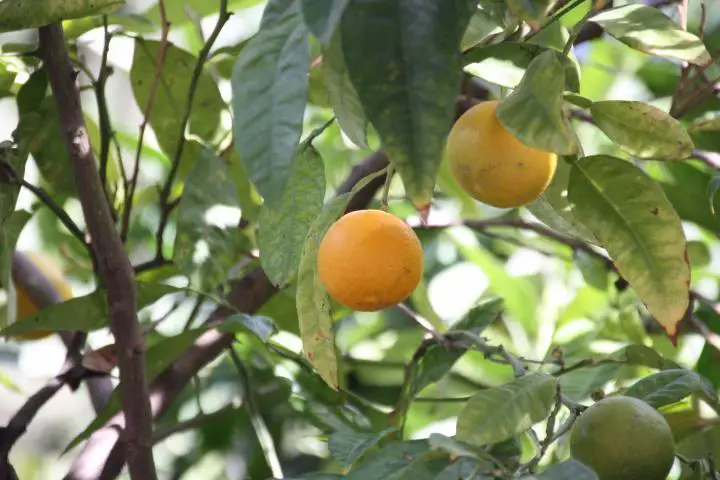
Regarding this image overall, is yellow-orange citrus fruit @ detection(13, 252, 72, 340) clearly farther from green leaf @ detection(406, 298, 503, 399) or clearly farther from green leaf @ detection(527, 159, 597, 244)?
green leaf @ detection(527, 159, 597, 244)

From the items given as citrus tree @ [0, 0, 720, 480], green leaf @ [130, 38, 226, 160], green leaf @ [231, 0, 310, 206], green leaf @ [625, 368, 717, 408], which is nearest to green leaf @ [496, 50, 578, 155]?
citrus tree @ [0, 0, 720, 480]

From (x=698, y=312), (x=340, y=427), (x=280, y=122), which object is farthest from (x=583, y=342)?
(x=280, y=122)

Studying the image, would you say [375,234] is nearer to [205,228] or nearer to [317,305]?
[317,305]

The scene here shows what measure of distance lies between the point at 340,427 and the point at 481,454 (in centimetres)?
38

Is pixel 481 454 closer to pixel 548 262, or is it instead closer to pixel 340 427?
pixel 340 427

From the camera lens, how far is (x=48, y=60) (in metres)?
0.86

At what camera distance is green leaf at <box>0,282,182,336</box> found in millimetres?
913

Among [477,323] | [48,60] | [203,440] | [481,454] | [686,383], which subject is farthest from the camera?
[203,440]

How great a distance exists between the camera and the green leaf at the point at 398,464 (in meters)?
0.58

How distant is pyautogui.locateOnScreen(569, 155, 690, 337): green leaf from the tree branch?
401 millimetres

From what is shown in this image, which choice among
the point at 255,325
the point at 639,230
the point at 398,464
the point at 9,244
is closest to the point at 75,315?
the point at 9,244

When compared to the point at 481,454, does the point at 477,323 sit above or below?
below

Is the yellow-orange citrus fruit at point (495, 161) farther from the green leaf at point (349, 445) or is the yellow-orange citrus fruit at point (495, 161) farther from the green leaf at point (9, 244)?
the green leaf at point (9, 244)

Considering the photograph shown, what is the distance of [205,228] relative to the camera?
0.92 meters
